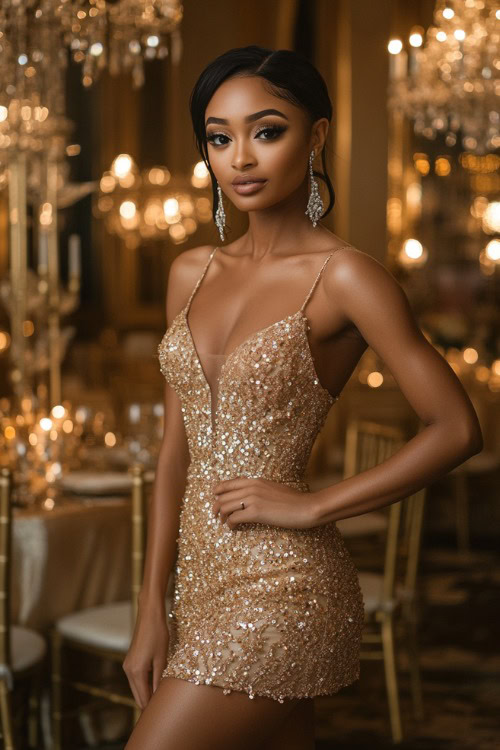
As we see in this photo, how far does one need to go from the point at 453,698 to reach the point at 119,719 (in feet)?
4.42

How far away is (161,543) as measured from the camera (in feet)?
6.64

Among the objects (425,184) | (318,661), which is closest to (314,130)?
(318,661)

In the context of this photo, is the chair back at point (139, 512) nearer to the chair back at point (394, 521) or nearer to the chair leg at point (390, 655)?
the chair back at point (394, 521)

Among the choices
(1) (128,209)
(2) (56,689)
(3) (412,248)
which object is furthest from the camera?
(3) (412,248)

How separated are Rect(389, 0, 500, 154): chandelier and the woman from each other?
3.75m

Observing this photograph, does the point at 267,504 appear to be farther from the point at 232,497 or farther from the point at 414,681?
the point at 414,681

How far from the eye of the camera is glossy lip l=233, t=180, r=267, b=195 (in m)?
1.79

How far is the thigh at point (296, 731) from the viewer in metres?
1.88

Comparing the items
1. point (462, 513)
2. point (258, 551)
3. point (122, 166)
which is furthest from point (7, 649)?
point (122, 166)

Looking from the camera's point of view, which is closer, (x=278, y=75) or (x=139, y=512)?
(x=278, y=75)

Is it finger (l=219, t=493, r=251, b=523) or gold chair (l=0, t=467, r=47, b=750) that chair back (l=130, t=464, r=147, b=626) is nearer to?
gold chair (l=0, t=467, r=47, b=750)

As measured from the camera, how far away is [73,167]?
1224 cm

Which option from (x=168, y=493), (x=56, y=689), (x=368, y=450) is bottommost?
(x=56, y=689)

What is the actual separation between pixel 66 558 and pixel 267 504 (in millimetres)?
2100
